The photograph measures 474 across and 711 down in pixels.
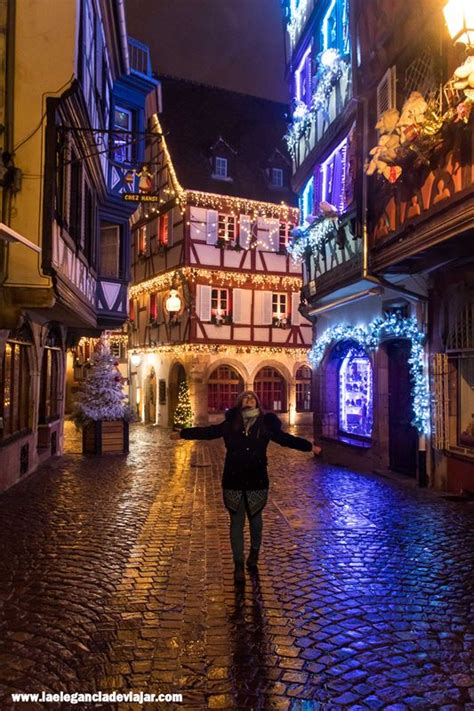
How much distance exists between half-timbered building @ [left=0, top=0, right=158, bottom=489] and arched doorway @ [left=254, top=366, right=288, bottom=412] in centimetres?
1261

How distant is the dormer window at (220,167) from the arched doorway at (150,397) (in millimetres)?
10192

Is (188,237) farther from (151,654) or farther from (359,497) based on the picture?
(151,654)

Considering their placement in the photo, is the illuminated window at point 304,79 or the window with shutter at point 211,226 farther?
the window with shutter at point 211,226

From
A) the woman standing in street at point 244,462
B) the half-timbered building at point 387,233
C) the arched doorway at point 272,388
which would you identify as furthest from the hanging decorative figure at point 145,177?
the arched doorway at point 272,388

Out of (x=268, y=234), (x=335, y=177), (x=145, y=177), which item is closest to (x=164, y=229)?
(x=268, y=234)

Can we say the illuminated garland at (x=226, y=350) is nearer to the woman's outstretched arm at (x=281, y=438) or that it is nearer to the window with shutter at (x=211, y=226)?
the window with shutter at (x=211, y=226)

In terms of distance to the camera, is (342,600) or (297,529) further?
(297,529)

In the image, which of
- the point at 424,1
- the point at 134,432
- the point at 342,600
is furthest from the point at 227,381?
the point at 342,600

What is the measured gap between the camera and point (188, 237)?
85.0 feet

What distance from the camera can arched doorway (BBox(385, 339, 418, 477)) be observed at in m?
11.1

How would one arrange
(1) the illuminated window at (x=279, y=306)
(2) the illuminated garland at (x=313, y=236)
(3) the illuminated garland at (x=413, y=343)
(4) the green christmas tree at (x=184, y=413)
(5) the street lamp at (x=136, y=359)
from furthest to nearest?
(5) the street lamp at (x=136, y=359)
(1) the illuminated window at (x=279, y=306)
(4) the green christmas tree at (x=184, y=413)
(2) the illuminated garland at (x=313, y=236)
(3) the illuminated garland at (x=413, y=343)

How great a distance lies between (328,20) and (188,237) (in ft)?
44.1

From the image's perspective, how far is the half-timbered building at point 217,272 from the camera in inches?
1034

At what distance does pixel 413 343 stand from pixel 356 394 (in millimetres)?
3253
